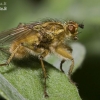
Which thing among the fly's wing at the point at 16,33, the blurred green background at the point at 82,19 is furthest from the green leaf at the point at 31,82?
the blurred green background at the point at 82,19

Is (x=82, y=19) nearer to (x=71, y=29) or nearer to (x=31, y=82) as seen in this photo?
(x=71, y=29)

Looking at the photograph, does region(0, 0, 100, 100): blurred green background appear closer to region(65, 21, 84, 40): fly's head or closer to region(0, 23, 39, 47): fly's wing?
region(65, 21, 84, 40): fly's head

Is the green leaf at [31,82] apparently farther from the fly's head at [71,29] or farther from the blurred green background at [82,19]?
the blurred green background at [82,19]

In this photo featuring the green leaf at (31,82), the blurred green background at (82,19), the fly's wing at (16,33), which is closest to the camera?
the green leaf at (31,82)

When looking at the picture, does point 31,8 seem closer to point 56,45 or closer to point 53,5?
point 53,5

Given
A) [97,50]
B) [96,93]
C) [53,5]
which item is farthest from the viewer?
[53,5]

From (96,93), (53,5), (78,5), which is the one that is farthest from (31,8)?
(96,93)

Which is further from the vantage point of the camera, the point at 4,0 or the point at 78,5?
the point at 4,0

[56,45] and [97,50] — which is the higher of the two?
[56,45]
